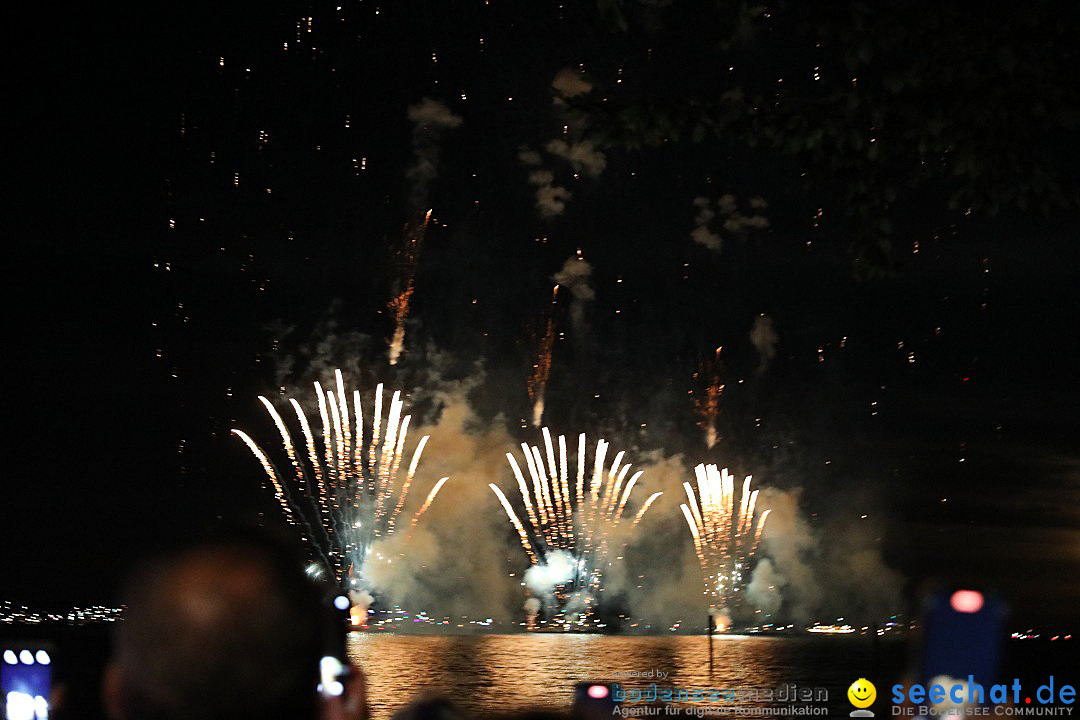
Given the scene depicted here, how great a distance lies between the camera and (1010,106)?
32.1 ft

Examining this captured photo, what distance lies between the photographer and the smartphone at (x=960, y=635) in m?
4.00

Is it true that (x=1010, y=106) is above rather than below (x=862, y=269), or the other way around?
above

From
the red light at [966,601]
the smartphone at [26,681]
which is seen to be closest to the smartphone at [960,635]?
the red light at [966,601]

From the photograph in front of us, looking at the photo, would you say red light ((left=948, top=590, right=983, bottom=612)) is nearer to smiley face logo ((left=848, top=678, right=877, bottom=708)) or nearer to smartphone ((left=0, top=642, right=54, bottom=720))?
smartphone ((left=0, top=642, right=54, bottom=720))

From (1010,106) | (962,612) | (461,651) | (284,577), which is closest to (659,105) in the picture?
(1010,106)

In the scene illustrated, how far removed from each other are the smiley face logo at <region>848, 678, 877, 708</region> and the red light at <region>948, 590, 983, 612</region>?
1989 cm

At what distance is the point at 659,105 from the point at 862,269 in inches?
84.7

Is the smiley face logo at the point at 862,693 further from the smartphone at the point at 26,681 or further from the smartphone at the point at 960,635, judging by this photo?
the smartphone at the point at 960,635

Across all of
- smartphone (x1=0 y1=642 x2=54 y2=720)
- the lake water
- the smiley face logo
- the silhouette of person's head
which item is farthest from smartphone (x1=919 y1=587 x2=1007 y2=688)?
the lake water

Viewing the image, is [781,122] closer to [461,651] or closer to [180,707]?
[180,707]

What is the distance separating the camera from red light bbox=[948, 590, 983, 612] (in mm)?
4023

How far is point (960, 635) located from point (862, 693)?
2103 cm

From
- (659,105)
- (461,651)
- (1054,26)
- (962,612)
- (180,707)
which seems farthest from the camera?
(461,651)

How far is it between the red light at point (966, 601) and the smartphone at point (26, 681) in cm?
563
